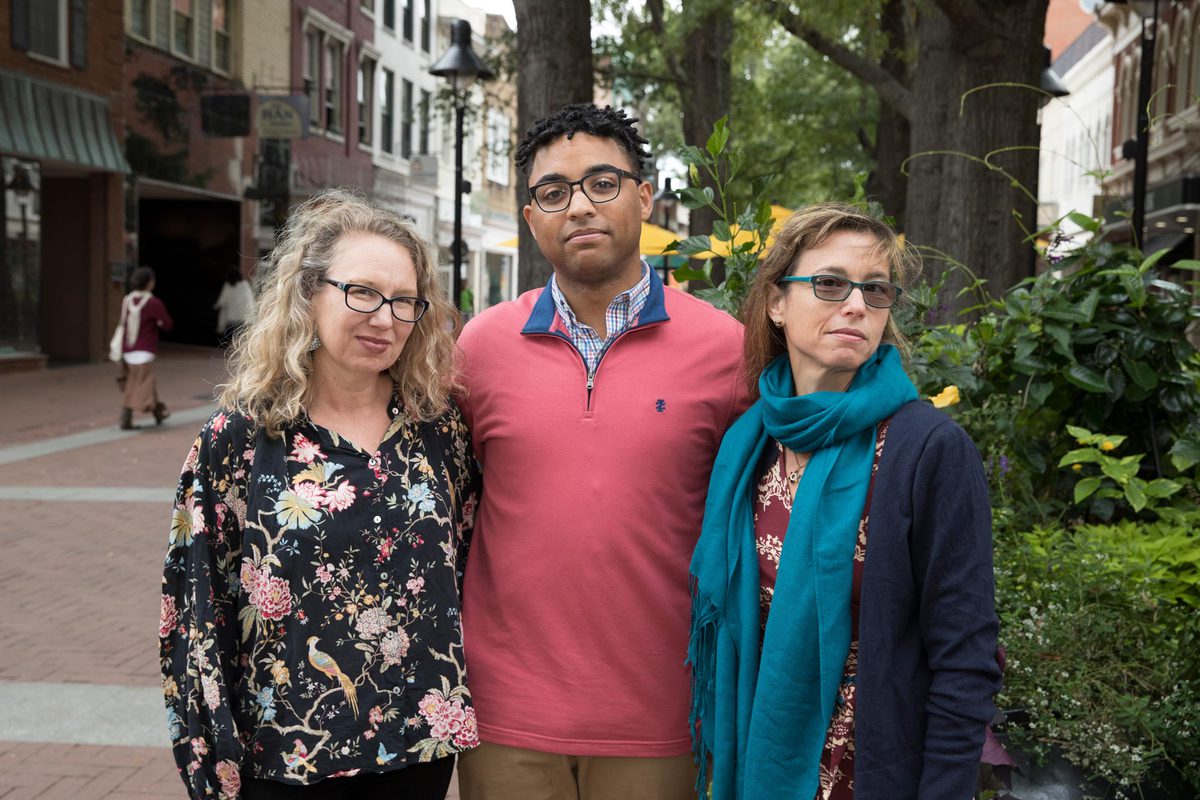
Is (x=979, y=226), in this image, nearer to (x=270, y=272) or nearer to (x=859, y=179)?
(x=859, y=179)

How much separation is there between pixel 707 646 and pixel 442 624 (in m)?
0.55

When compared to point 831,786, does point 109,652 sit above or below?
below

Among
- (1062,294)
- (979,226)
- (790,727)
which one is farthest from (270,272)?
(979,226)

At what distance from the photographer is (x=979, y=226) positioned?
6.87 meters

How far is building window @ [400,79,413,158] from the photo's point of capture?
36.1 m

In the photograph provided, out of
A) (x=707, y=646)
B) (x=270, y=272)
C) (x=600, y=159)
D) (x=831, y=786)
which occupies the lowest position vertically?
(x=831, y=786)

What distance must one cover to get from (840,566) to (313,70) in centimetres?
2971

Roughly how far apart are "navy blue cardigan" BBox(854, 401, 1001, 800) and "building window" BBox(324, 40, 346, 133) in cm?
2999

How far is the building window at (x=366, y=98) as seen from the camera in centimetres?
3281

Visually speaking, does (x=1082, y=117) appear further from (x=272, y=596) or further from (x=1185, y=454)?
(x=272, y=596)

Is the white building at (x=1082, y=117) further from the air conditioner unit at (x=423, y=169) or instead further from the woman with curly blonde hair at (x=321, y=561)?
the woman with curly blonde hair at (x=321, y=561)

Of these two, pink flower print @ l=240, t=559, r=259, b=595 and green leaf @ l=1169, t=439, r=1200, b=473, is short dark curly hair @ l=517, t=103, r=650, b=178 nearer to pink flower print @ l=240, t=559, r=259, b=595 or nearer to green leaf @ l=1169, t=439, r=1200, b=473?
pink flower print @ l=240, t=559, r=259, b=595

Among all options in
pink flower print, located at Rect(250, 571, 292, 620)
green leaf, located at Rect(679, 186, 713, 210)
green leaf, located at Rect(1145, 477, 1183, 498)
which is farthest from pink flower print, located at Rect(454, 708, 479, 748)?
green leaf, located at Rect(1145, 477, 1183, 498)

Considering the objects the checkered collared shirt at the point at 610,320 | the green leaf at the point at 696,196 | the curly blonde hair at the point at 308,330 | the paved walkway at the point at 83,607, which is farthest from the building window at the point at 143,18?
the checkered collared shirt at the point at 610,320
